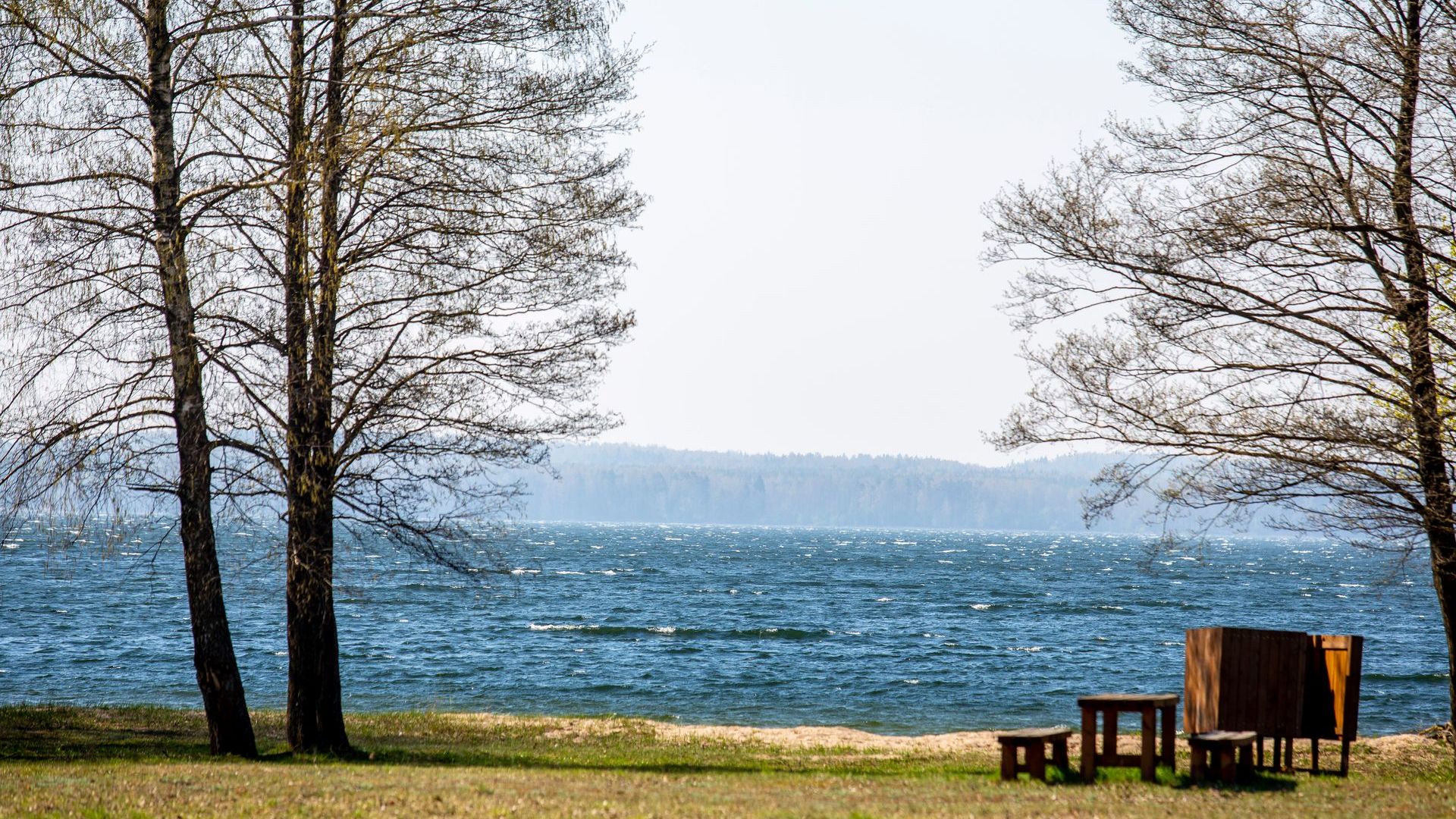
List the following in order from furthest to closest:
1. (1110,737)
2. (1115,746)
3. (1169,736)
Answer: (1110,737), (1169,736), (1115,746)

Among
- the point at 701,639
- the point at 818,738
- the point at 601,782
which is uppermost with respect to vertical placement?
the point at 601,782

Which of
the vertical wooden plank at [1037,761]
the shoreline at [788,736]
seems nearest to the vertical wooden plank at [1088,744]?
the vertical wooden plank at [1037,761]

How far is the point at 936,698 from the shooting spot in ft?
89.7

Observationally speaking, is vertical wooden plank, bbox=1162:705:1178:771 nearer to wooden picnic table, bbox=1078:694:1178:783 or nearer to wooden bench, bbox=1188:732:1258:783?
wooden picnic table, bbox=1078:694:1178:783

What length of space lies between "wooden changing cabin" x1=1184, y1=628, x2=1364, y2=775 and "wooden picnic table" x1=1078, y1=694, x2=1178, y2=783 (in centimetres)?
90

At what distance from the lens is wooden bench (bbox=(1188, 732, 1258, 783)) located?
984 cm

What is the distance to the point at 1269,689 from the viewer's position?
37.0 feet

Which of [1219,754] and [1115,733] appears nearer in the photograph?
[1219,754]

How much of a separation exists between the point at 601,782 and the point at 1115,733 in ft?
14.5

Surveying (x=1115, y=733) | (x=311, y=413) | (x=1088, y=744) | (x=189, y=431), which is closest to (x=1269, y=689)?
(x=1115, y=733)

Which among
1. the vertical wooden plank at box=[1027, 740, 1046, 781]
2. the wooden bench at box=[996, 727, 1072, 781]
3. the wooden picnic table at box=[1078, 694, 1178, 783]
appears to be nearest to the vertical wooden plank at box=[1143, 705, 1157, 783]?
the wooden picnic table at box=[1078, 694, 1178, 783]

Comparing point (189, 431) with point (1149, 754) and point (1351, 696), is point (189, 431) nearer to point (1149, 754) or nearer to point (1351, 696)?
point (1149, 754)

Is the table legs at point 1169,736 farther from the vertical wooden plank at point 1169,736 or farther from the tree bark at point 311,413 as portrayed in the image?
the tree bark at point 311,413

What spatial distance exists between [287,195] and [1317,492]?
10.2m
